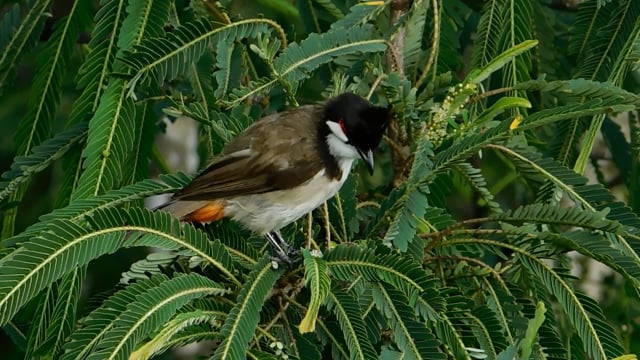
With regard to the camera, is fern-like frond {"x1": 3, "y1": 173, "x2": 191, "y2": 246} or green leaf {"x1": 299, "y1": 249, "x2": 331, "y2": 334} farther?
fern-like frond {"x1": 3, "y1": 173, "x2": 191, "y2": 246}

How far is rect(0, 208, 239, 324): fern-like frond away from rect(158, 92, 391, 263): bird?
0.43 m

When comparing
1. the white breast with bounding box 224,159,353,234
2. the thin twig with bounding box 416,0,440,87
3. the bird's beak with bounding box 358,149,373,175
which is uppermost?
the thin twig with bounding box 416,0,440,87

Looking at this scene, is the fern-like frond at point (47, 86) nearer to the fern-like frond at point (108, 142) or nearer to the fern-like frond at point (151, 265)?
the fern-like frond at point (108, 142)

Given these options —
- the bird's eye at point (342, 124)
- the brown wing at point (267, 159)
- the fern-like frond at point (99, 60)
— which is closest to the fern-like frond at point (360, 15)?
the bird's eye at point (342, 124)

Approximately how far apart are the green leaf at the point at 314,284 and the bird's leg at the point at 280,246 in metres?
0.16

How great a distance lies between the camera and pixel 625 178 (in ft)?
11.8

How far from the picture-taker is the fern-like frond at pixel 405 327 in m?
2.13

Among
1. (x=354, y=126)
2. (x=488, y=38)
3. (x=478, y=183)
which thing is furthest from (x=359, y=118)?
(x=488, y=38)

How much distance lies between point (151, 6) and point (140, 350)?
3.27ft

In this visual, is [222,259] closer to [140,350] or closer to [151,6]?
[140,350]

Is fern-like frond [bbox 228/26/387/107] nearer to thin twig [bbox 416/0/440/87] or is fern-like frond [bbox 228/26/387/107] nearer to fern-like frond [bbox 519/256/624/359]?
thin twig [bbox 416/0/440/87]

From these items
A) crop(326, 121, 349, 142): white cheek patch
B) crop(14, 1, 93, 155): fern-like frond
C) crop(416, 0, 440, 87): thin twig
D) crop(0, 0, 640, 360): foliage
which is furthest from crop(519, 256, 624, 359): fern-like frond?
crop(14, 1, 93, 155): fern-like frond

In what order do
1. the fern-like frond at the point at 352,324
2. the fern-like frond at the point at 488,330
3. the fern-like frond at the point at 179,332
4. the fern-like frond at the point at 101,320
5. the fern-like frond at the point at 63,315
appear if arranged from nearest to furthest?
the fern-like frond at the point at 179,332, the fern-like frond at the point at 101,320, the fern-like frond at the point at 352,324, the fern-like frond at the point at 488,330, the fern-like frond at the point at 63,315

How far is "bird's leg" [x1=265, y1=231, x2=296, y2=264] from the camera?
230cm
